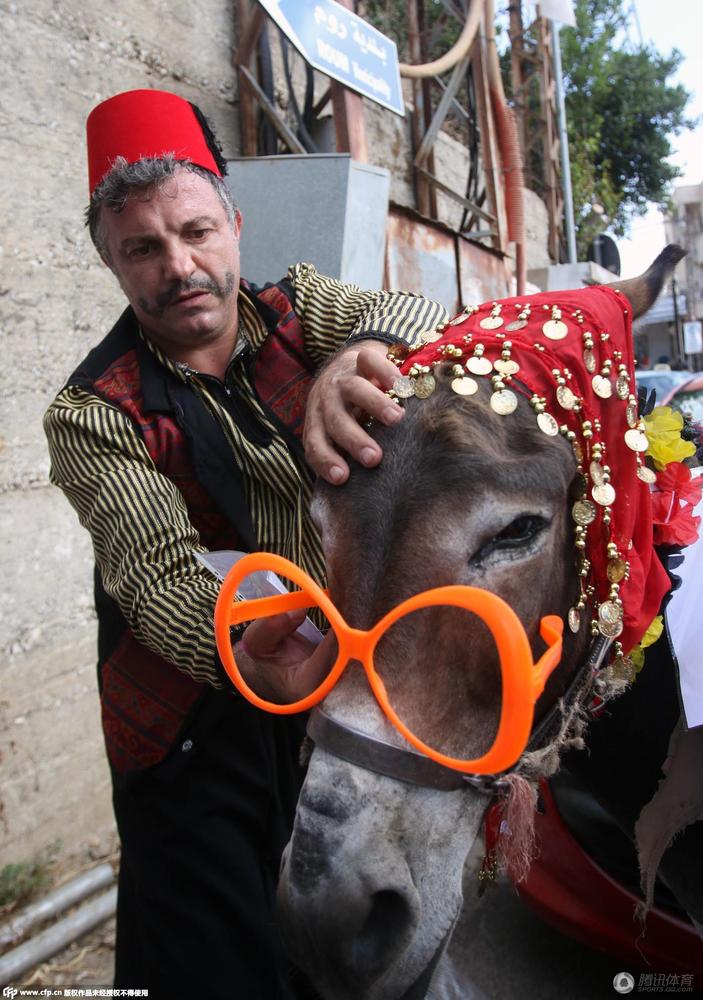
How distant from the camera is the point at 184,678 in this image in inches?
74.6

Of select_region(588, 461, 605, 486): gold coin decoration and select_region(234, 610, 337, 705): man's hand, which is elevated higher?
select_region(588, 461, 605, 486): gold coin decoration

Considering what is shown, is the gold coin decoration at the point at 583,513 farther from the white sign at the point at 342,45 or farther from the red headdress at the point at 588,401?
the white sign at the point at 342,45

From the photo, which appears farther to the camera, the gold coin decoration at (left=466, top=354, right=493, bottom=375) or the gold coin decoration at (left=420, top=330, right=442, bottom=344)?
the gold coin decoration at (left=420, top=330, right=442, bottom=344)

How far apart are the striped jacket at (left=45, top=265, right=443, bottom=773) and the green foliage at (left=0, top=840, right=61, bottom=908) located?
1.69 metres

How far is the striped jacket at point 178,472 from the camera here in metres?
Answer: 1.71

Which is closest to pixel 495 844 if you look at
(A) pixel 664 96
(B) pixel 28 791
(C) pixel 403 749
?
(C) pixel 403 749

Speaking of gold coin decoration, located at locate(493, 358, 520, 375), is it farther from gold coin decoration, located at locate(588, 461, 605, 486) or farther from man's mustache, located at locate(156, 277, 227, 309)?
man's mustache, located at locate(156, 277, 227, 309)

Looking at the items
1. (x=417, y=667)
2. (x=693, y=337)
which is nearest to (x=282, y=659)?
A: (x=417, y=667)

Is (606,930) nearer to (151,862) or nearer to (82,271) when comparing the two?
(151,862)

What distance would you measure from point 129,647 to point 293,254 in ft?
8.01

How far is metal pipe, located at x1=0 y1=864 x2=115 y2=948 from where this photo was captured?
3.06 metres

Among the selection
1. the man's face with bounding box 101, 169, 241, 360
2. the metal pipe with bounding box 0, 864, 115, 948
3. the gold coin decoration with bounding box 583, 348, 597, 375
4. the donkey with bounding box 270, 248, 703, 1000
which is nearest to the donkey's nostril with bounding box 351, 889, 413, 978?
the donkey with bounding box 270, 248, 703, 1000

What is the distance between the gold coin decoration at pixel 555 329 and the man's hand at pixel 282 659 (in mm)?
678

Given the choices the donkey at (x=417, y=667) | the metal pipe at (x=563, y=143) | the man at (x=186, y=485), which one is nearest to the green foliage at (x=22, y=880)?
the man at (x=186, y=485)
